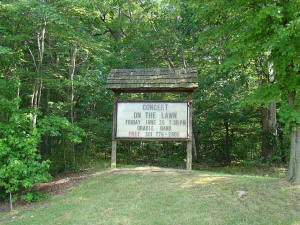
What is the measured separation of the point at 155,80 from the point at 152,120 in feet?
4.92

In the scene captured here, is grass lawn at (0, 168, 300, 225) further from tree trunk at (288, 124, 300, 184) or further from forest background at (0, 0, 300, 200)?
forest background at (0, 0, 300, 200)

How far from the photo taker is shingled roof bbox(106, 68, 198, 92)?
355 inches

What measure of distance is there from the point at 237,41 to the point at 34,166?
6.68 metres

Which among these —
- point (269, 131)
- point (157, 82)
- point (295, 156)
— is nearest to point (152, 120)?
point (157, 82)

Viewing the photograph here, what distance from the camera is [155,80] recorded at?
9.23 m

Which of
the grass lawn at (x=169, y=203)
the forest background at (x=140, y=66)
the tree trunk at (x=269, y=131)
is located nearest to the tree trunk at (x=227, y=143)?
the forest background at (x=140, y=66)

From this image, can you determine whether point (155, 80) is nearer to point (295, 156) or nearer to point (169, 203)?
point (169, 203)

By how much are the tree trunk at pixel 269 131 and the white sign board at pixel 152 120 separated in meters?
6.77

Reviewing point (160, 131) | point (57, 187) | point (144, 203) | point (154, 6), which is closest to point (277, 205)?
point (144, 203)

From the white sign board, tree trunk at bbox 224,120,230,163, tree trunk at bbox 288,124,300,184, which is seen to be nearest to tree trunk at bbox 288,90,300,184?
tree trunk at bbox 288,124,300,184

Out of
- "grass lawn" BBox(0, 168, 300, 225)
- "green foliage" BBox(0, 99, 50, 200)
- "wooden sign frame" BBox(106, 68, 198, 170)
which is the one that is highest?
"wooden sign frame" BBox(106, 68, 198, 170)

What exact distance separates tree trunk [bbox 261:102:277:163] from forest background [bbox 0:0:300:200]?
0.05m

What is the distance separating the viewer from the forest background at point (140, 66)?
6137mm

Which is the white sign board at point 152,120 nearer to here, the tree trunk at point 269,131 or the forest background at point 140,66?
the forest background at point 140,66
